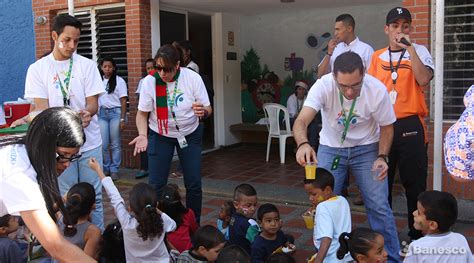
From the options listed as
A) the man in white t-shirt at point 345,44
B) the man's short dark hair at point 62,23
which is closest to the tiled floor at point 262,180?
the man in white t-shirt at point 345,44

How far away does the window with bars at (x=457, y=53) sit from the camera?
18.8 feet

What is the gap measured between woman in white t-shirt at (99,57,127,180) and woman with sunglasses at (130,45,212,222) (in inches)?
120

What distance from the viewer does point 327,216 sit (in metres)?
3.48

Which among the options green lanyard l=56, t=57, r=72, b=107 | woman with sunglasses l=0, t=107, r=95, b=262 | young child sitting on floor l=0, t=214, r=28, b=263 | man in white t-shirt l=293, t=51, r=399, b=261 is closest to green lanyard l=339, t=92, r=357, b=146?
man in white t-shirt l=293, t=51, r=399, b=261

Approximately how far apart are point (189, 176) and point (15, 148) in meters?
2.34

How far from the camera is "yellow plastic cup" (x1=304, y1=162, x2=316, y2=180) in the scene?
328cm

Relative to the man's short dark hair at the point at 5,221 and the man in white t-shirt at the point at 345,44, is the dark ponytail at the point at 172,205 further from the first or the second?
the man in white t-shirt at the point at 345,44

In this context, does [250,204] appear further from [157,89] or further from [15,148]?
[15,148]

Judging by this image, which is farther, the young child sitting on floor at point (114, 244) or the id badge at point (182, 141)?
the id badge at point (182, 141)

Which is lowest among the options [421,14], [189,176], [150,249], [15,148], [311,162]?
[150,249]

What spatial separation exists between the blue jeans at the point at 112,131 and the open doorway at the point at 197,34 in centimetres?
142

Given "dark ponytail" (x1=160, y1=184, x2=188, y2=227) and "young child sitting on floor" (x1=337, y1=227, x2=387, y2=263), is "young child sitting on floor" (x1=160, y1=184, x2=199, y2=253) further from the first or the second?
"young child sitting on floor" (x1=337, y1=227, x2=387, y2=263)

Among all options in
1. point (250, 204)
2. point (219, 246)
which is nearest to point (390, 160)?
point (250, 204)

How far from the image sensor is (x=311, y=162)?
3.22 metres
